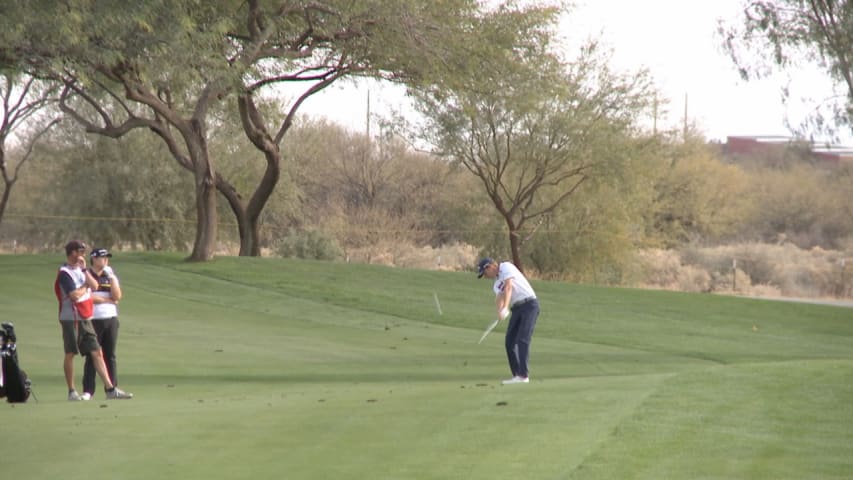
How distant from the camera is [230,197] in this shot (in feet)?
132

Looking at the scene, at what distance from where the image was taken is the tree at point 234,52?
2634 centimetres

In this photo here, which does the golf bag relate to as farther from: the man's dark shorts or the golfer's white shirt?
the golfer's white shirt

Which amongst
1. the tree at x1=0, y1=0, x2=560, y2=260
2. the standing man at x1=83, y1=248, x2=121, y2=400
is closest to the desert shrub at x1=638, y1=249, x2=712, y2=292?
the tree at x1=0, y1=0, x2=560, y2=260

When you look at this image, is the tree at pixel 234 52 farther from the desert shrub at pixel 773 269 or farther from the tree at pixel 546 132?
the desert shrub at pixel 773 269

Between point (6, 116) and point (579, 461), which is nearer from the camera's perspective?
point (579, 461)

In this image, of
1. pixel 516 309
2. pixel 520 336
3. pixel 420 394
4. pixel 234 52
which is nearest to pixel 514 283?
pixel 516 309

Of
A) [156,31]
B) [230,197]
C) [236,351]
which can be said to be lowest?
[236,351]

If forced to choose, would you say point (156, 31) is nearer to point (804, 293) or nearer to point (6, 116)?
point (6, 116)

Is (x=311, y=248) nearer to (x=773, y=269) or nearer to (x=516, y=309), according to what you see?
(x=773, y=269)

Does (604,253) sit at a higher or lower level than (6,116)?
lower

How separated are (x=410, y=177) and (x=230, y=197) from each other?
27379 millimetres

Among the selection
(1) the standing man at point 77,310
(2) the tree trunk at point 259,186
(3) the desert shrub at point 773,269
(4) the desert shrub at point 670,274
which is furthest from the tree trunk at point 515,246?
(1) the standing man at point 77,310

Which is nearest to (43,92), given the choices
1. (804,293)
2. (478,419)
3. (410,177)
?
(410,177)

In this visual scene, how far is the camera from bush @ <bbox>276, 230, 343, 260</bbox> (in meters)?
46.8
